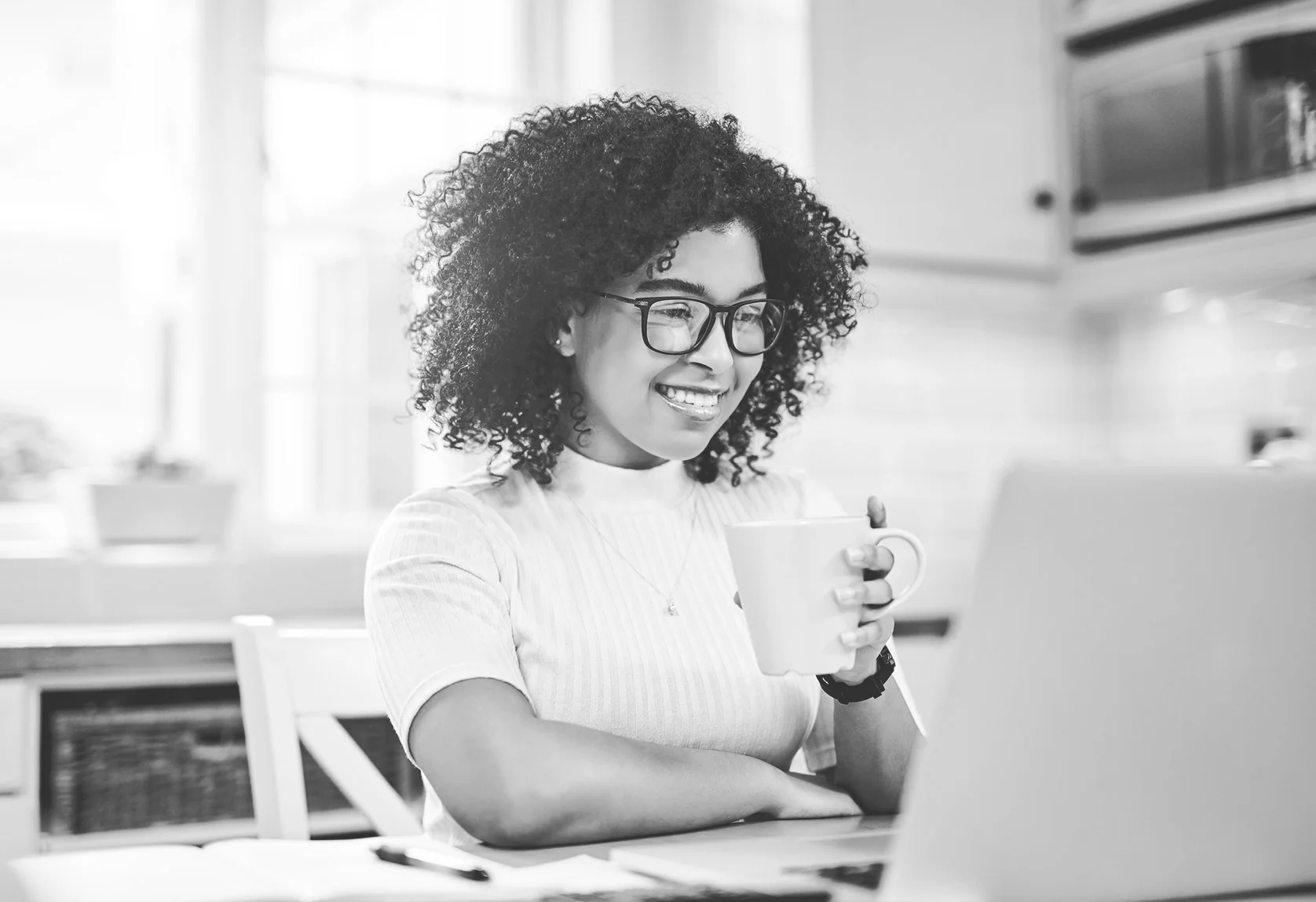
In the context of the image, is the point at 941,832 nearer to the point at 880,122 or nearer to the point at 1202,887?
the point at 1202,887

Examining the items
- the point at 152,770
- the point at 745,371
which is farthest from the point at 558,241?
the point at 152,770

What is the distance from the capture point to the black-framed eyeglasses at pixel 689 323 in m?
1.25

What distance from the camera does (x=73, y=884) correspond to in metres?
0.87

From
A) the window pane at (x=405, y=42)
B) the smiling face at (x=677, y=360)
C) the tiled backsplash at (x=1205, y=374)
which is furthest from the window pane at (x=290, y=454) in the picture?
the tiled backsplash at (x=1205, y=374)

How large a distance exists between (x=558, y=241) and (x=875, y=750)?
21.4 inches

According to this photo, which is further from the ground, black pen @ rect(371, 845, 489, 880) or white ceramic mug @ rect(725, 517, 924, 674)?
white ceramic mug @ rect(725, 517, 924, 674)

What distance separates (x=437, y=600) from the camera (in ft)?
3.78

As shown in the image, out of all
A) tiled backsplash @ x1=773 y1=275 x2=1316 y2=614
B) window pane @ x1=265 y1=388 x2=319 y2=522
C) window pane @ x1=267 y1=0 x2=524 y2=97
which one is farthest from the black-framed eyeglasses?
window pane @ x1=267 y1=0 x2=524 y2=97

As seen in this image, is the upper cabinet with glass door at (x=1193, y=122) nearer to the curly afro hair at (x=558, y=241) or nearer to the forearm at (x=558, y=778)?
the curly afro hair at (x=558, y=241)

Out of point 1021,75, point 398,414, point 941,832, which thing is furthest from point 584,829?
point 1021,75

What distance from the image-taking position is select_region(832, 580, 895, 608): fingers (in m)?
0.88

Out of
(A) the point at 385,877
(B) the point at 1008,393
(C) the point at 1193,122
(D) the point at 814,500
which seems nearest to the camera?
(A) the point at 385,877

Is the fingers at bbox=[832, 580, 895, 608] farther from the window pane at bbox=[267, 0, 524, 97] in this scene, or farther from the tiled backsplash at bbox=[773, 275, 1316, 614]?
the window pane at bbox=[267, 0, 524, 97]

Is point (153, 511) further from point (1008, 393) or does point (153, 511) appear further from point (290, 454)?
point (1008, 393)
